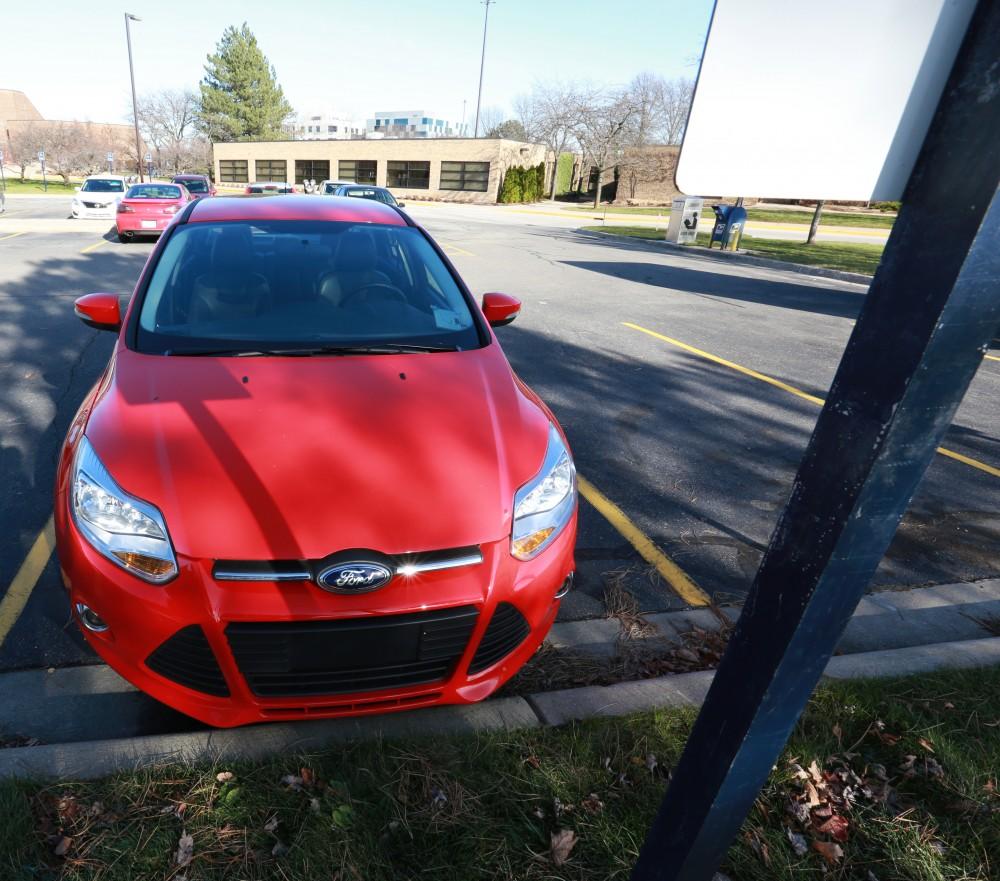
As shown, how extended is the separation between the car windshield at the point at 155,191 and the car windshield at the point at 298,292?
15582 millimetres

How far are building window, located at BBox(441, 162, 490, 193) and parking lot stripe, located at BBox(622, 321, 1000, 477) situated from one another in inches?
1451

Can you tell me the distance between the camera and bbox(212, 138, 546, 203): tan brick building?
42.4 meters

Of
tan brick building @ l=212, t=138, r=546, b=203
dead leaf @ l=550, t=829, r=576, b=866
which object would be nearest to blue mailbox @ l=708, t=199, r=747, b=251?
dead leaf @ l=550, t=829, r=576, b=866

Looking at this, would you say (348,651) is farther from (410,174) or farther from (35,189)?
(35,189)

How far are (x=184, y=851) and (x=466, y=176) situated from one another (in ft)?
149

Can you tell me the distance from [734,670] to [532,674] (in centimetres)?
145

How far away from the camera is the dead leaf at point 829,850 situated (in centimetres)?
190

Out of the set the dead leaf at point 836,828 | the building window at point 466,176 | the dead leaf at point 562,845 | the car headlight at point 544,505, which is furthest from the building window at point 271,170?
the dead leaf at point 836,828

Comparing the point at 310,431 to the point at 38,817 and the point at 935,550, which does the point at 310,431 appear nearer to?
the point at 38,817

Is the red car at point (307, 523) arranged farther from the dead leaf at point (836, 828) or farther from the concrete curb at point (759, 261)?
the concrete curb at point (759, 261)

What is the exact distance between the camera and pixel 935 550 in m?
3.75

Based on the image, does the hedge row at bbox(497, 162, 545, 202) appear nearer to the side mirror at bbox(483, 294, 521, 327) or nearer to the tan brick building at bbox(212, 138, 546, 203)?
the tan brick building at bbox(212, 138, 546, 203)

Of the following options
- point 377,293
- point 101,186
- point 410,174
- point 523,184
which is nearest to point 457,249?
point 101,186

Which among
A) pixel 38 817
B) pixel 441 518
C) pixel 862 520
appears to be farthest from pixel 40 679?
pixel 862 520
